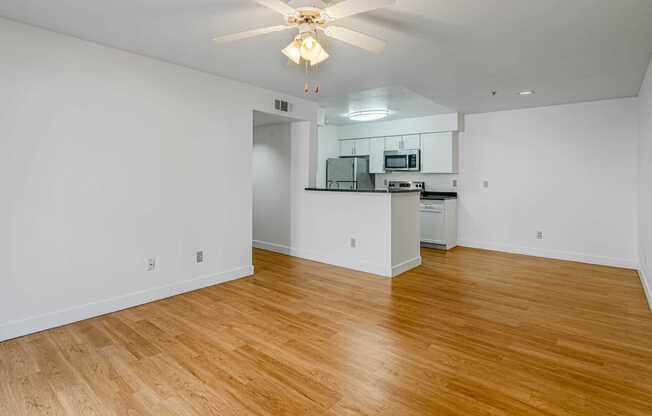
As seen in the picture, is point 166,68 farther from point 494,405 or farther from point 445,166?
point 445,166

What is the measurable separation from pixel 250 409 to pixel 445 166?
204 inches

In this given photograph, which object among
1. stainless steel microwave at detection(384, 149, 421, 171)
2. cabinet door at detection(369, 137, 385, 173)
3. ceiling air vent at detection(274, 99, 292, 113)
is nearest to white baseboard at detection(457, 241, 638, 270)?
stainless steel microwave at detection(384, 149, 421, 171)

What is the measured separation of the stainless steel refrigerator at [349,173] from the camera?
675 cm

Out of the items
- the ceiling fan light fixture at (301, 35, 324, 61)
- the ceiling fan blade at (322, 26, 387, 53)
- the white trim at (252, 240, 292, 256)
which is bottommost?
the white trim at (252, 240, 292, 256)

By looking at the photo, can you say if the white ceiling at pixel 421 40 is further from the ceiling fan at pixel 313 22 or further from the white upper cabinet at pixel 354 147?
the white upper cabinet at pixel 354 147

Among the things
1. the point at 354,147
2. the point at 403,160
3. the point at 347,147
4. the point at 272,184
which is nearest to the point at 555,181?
the point at 403,160

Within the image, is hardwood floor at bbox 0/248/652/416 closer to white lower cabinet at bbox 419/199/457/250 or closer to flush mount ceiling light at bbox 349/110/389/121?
white lower cabinet at bbox 419/199/457/250

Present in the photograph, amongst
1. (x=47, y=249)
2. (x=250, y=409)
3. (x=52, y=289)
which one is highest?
(x=47, y=249)

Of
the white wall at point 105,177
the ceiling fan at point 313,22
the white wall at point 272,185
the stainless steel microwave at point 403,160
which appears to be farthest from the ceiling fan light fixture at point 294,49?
the stainless steel microwave at point 403,160

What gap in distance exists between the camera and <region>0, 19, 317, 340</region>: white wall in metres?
2.49

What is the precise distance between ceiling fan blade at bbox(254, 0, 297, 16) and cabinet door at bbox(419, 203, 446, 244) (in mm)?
4327

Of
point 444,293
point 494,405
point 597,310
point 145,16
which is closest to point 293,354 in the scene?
point 494,405

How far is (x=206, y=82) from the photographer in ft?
11.8

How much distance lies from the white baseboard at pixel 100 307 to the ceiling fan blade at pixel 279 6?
266 cm
